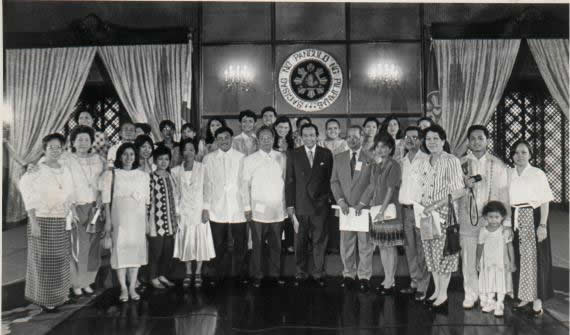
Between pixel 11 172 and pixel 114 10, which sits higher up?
pixel 114 10

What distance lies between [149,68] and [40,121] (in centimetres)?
169

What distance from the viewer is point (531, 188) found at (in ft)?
12.5

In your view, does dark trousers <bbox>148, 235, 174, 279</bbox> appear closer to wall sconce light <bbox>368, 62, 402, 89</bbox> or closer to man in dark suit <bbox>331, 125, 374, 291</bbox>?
man in dark suit <bbox>331, 125, 374, 291</bbox>

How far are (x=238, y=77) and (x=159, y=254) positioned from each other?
3.35 metres

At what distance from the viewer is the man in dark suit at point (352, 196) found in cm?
467

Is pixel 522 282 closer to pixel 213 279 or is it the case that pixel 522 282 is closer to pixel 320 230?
pixel 320 230

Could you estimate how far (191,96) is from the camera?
7.21 m

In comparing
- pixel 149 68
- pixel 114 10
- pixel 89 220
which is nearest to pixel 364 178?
pixel 89 220

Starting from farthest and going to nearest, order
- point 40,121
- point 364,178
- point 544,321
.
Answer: point 40,121
point 364,178
point 544,321

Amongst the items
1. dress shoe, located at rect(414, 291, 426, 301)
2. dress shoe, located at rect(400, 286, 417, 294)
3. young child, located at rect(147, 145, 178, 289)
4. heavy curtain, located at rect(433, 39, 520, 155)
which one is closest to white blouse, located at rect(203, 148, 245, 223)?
young child, located at rect(147, 145, 178, 289)

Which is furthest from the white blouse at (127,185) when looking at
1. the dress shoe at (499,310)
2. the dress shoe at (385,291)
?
the dress shoe at (499,310)

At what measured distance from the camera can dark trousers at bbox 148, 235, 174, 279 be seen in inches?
186

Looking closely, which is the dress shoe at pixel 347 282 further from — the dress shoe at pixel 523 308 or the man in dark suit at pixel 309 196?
the dress shoe at pixel 523 308

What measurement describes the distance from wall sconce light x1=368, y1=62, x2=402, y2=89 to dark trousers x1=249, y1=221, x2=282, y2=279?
3.37 metres
